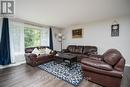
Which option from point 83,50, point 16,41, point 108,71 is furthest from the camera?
point 83,50

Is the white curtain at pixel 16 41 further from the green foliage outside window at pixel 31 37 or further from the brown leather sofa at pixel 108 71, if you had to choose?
the brown leather sofa at pixel 108 71

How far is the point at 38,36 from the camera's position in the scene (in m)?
5.99

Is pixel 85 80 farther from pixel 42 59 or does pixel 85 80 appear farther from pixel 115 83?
pixel 42 59

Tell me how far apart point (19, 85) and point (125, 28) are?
476 centimetres

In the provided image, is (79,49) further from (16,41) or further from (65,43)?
(16,41)

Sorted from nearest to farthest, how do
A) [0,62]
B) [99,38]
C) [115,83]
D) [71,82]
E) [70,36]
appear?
[115,83]
[71,82]
[0,62]
[99,38]
[70,36]

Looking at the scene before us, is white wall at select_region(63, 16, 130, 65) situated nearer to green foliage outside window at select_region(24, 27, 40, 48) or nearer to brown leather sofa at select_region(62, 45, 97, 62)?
brown leather sofa at select_region(62, 45, 97, 62)

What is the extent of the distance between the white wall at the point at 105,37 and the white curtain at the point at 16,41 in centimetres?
325

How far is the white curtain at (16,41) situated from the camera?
425cm

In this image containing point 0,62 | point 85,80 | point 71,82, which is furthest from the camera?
point 0,62

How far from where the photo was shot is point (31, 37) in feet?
18.2

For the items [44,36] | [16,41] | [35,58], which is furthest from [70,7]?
[44,36]

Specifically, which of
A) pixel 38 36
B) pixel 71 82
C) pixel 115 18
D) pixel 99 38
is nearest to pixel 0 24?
pixel 38 36

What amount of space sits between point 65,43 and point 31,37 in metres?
2.52
